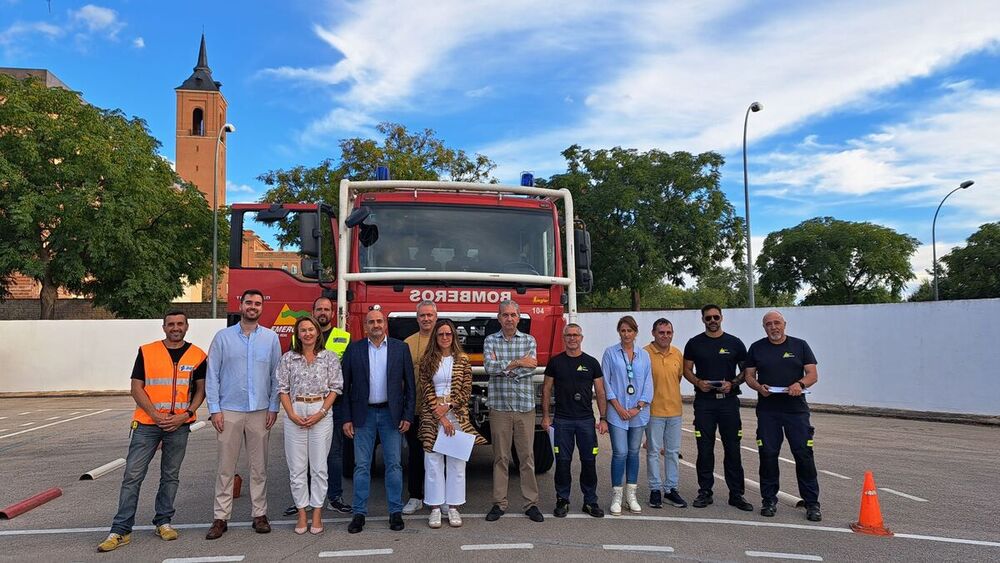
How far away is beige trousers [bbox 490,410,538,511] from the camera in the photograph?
592 centimetres

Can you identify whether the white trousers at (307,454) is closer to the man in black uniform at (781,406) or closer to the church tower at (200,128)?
the man in black uniform at (781,406)

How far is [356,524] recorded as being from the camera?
5543mm

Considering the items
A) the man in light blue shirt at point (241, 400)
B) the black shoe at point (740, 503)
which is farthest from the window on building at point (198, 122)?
the black shoe at point (740, 503)

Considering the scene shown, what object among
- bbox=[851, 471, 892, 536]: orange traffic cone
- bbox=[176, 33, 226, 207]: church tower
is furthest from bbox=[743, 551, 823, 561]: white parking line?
bbox=[176, 33, 226, 207]: church tower

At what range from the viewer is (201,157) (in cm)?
6975

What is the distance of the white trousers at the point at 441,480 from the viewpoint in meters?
5.78

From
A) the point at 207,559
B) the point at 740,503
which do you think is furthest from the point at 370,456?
the point at 740,503

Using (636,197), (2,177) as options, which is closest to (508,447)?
(2,177)

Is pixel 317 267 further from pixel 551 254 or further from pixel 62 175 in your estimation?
pixel 62 175

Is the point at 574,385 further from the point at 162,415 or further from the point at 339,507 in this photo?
the point at 162,415

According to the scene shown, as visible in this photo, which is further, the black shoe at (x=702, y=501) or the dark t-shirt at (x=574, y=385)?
the black shoe at (x=702, y=501)

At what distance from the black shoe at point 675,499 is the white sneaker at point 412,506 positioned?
2214mm

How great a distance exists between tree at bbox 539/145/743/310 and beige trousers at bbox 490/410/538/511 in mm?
26073

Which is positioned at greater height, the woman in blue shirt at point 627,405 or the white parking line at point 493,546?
the woman in blue shirt at point 627,405
